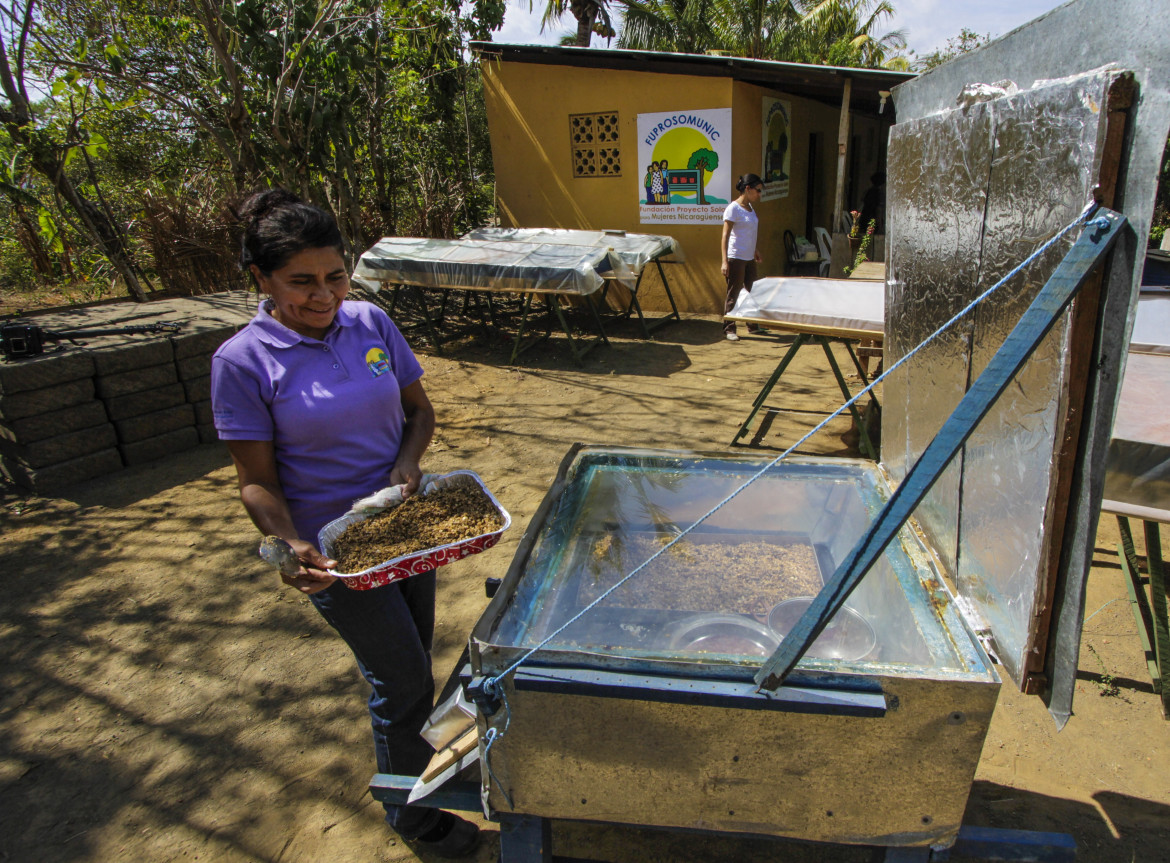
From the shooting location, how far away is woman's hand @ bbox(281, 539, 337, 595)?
1474mm

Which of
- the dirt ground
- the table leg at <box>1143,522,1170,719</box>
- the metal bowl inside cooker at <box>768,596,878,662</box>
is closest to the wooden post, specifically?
the dirt ground

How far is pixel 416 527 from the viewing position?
1666 mm

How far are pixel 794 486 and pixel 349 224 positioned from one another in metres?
8.09

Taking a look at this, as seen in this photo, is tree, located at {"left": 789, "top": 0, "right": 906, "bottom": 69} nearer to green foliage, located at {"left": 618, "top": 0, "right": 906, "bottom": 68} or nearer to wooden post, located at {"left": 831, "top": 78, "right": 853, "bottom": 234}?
green foliage, located at {"left": 618, "top": 0, "right": 906, "bottom": 68}

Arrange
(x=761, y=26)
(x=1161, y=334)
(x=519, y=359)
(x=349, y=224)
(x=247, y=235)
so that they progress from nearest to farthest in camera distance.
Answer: (x=247, y=235)
(x=1161, y=334)
(x=519, y=359)
(x=349, y=224)
(x=761, y=26)

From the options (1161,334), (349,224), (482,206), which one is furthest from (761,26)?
(1161,334)

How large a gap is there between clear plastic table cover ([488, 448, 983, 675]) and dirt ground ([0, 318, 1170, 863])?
0.77 meters

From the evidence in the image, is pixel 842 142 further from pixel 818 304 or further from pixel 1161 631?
pixel 1161 631

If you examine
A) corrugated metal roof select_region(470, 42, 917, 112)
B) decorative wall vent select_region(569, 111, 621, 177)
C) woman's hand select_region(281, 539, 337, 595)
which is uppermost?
corrugated metal roof select_region(470, 42, 917, 112)

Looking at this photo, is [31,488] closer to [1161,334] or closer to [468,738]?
[468,738]

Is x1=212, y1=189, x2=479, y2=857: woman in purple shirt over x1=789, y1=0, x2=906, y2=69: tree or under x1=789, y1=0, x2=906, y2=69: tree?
under

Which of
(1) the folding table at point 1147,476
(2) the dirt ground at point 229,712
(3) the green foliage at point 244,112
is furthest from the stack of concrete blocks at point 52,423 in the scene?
(1) the folding table at point 1147,476

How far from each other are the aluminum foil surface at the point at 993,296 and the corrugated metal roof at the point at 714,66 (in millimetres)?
6633

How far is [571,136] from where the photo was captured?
29.6 feet
